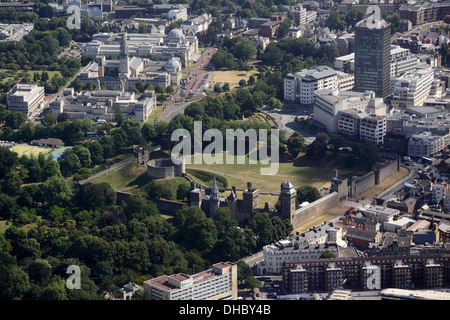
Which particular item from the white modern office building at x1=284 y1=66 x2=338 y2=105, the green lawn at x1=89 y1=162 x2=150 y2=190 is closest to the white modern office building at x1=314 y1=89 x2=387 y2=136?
the white modern office building at x1=284 y1=66 x2=338 y2=105

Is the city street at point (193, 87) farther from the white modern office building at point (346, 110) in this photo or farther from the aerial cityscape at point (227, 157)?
the white modern office building at point (346, 110)

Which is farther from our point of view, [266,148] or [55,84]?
[55,84]

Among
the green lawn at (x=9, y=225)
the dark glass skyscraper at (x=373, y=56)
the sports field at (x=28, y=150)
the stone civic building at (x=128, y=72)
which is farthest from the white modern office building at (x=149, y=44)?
the green lawn at (x=9, y=225)

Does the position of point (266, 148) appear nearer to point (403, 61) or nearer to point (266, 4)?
point (403, 61)

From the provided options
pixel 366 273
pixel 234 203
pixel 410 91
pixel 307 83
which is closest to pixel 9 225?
pixel 234 203

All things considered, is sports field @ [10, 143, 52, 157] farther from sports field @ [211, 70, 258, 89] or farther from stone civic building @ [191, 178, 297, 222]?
sports field @ [211, 70, 258, 89]

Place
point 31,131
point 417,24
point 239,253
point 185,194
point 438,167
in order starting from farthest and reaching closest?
point 417,24 < point 31,131 < point 438,167 < point 185,194 < point 239,253

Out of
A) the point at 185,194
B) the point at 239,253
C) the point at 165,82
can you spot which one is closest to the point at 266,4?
the point at 165,82
